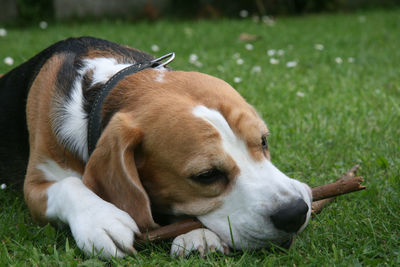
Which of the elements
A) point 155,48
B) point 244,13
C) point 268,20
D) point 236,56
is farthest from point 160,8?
point 236,56

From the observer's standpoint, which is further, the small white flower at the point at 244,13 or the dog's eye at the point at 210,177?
the small white flower at the point at 244,13

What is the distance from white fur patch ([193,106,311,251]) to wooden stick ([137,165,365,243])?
3.9 inches

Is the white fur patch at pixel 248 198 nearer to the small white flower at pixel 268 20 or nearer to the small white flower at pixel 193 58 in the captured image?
the small white flower at pixel 193 58

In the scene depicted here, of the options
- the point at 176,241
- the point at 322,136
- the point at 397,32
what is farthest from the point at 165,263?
the point at 397,32

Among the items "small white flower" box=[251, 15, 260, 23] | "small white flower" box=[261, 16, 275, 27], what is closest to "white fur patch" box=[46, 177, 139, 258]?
"small white flower" box=[261, 16, 275, 27]

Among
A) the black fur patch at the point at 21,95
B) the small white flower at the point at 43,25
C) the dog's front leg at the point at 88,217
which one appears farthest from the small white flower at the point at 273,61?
the small white flower at the point at 43,25

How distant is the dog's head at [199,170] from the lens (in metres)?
2.83

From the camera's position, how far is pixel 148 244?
2.98 meters

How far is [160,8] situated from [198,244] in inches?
444

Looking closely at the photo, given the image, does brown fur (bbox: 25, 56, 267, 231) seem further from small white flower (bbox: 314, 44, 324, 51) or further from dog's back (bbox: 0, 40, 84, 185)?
small white flower (bbox: 314, 44, 324, 51)

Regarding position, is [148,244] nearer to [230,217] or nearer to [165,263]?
[165,263]

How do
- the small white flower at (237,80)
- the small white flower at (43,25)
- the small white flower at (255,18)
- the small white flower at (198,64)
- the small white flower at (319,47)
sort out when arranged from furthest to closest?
the small white flower at (255,18) → the small white flower at (43,25) → the small white flower at (319,47) → the small white flower at (198,64) → the small white flower at (237,80)

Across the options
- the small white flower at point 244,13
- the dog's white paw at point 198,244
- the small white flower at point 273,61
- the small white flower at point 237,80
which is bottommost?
the small white flower at point 244,13

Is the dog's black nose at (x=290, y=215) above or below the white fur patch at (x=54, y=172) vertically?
above
